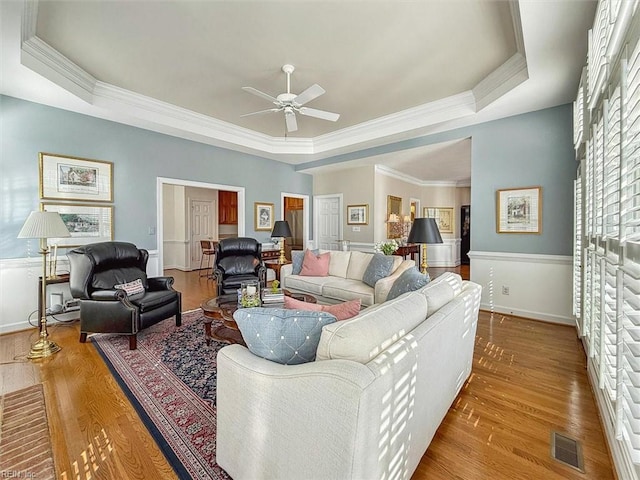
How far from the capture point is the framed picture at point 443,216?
917 centimetres

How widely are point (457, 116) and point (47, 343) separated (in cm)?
574

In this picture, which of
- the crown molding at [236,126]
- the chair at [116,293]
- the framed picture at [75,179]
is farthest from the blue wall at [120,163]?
the chair at [116,293]

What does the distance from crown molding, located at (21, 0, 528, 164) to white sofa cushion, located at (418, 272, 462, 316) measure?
7.39ft

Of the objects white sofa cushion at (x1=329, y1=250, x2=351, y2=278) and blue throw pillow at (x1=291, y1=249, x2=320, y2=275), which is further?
blue throw pillow at (x1=291, y1=249, x2=320, y2=275)

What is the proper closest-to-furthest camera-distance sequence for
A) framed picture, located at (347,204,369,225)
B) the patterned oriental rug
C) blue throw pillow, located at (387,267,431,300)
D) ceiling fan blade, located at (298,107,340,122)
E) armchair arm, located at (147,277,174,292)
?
the patterned oriental rug, blue throw pillow, located at (387,267,431,300), ceiling fan blade, located at (298,107,340,122), armchair arm, located at (147,277,174,292), framed picture, located at (347,204,369,225)

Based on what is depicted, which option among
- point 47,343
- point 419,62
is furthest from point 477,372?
point 47,343

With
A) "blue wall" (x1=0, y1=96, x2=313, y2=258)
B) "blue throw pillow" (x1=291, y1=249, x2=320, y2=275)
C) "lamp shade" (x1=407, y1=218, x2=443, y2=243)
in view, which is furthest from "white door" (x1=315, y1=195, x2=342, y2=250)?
"lamp shade" (x1=407, y1=218, x2=443, y2=243)

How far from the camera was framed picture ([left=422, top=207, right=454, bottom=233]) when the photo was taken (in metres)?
9.17

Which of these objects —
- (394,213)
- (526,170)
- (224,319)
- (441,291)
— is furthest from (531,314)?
(224,319)

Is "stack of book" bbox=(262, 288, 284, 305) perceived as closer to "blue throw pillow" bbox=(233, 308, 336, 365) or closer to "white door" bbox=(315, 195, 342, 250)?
"blue throw pillow" bbox=(233, 308, 336, 365)

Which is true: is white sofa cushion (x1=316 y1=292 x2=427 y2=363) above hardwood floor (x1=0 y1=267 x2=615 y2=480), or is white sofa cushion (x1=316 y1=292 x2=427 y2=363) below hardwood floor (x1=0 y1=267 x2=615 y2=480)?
above

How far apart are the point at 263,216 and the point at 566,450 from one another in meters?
5.83

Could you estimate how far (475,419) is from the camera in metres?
1.91

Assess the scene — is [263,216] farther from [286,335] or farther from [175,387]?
[286,335]
